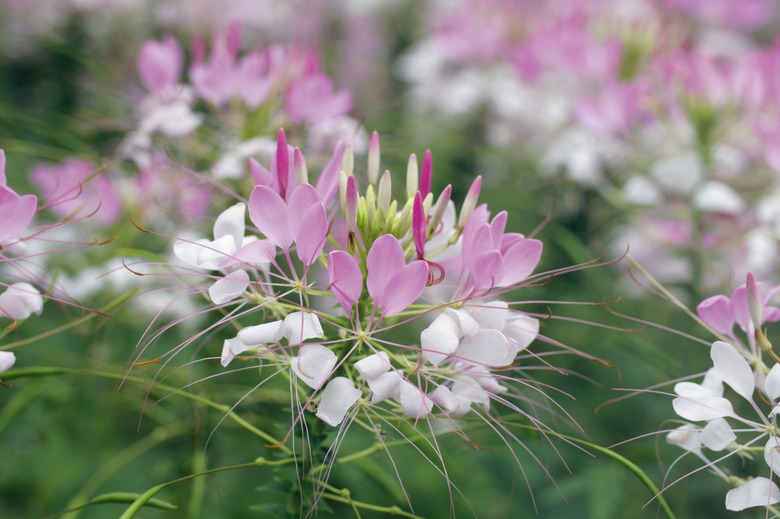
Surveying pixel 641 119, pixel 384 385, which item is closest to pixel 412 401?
pixel 384 385

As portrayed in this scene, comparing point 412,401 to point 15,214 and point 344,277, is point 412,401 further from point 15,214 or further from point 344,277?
point 15,214

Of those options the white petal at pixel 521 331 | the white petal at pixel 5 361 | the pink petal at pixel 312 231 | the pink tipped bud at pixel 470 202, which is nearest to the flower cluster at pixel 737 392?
the white petal at pixel 521 331

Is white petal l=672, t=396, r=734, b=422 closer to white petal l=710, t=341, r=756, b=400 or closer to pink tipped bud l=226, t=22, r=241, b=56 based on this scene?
white petal l=710, t=341, r=756, b=400

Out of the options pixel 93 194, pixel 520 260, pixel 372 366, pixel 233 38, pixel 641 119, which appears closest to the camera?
pixel 372 366

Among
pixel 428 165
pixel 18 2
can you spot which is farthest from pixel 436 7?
pixel 428 165

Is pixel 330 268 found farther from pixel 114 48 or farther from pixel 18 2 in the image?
pixel 18 2

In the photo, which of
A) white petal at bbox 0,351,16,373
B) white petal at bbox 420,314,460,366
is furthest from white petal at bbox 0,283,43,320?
white petal at bbox 420,314,460,366
